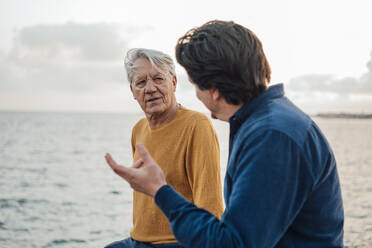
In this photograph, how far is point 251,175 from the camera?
132 cm

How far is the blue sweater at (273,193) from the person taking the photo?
130 cm

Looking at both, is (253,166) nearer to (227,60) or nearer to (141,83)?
(227,60)

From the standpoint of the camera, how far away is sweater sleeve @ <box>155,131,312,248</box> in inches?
50.9

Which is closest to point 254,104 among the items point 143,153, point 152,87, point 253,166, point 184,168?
point 253,166

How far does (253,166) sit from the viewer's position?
132 cm

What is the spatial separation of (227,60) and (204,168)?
1.19 m

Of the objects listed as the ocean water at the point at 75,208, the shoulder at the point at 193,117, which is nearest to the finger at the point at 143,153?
the shoulder at the point at 193,117

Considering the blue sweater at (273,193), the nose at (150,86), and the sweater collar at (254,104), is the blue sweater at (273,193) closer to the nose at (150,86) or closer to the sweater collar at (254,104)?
the sweater collar at (254,104)

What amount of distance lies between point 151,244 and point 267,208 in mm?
1607

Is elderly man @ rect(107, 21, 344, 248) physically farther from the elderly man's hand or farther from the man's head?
the man's head

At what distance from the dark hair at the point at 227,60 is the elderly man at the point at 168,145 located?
1079mm

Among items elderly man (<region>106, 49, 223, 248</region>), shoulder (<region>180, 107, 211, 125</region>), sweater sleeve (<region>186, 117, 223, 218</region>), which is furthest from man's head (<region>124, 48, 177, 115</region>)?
sweater sleeve (<region>186, 117, 223, 218</region>)

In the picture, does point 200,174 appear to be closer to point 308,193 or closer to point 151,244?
point 151,244

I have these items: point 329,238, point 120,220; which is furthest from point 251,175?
point 120,220
